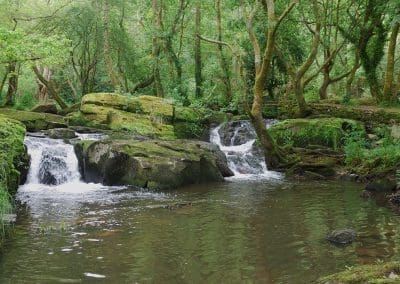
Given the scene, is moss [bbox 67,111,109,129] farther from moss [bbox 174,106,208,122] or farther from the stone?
the stone

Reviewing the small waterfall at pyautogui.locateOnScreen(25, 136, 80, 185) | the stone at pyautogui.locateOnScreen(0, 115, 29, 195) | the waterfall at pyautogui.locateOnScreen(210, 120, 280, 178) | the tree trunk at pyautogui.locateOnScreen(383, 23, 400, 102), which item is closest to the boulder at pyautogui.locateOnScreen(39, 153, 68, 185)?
the small waterfall at pyautogui.locateOnScreen(25, 136, 80, 185)

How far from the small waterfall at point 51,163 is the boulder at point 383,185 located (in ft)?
28.8

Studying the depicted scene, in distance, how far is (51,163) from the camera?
50.4ft

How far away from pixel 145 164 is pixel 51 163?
3.38 meters

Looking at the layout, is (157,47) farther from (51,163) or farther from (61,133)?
(51,163)

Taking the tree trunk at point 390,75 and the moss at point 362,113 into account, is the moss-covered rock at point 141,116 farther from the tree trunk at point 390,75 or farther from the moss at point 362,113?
the tree trunk at point 390,75

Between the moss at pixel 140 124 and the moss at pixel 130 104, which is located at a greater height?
the moss at pixel 130 104

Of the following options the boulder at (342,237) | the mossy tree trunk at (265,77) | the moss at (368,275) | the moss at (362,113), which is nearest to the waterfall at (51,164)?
the mossy tree trunk at (265,77)

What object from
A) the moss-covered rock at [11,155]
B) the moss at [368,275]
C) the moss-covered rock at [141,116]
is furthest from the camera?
the moss-covered rock at [141,116]

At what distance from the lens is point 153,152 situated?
14922mm

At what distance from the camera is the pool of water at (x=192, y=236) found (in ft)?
21.8

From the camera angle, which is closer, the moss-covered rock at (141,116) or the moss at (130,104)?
the moss-covered rock at (141,116)

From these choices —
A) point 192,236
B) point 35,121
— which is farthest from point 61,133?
point 192,236

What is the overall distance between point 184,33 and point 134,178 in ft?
60.3
